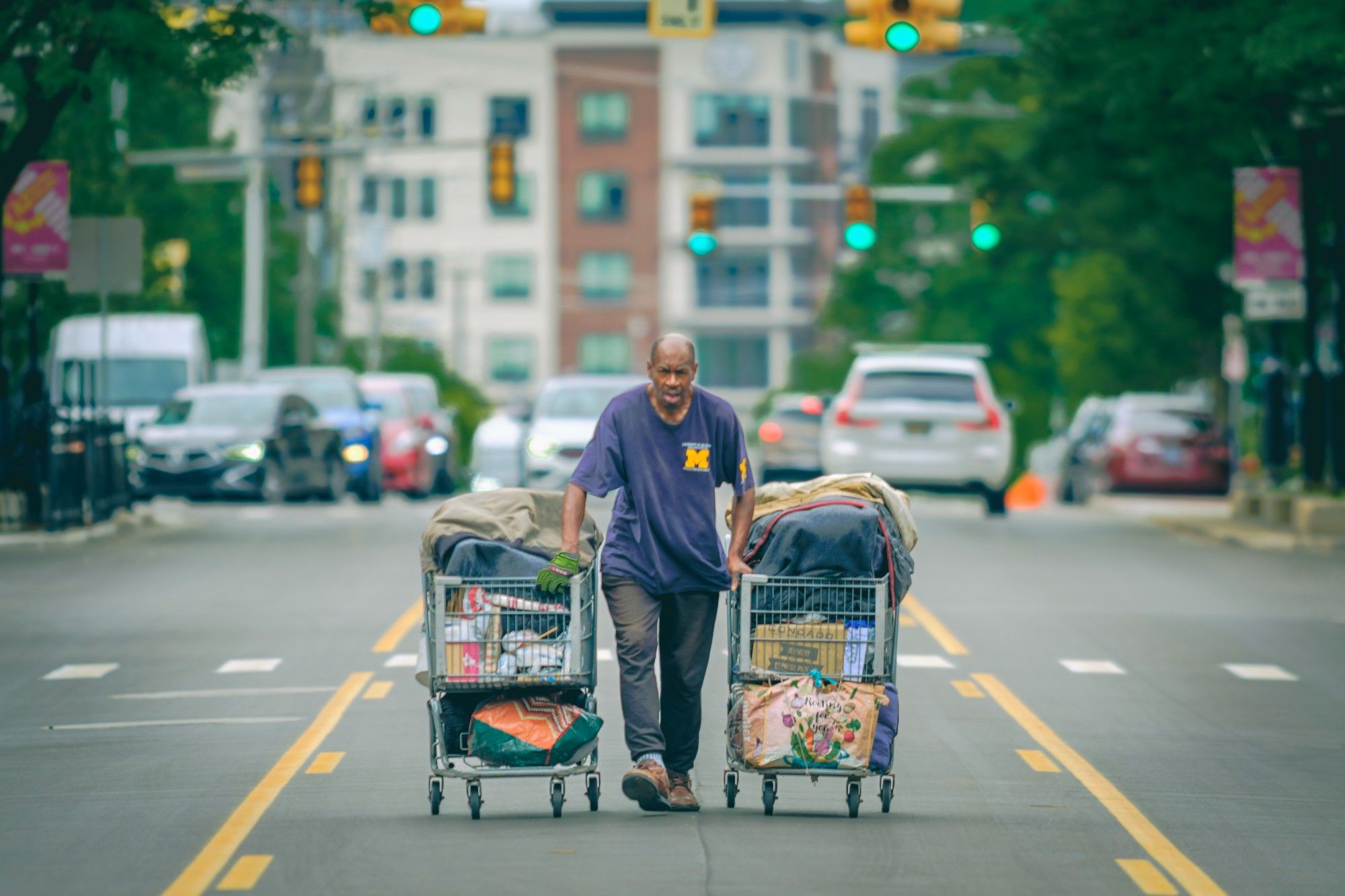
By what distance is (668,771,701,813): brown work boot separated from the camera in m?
10.1

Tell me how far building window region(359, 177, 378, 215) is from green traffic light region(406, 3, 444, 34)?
7094 cm

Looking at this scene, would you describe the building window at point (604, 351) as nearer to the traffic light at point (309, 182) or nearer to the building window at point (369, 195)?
the building window at point (369, 195)

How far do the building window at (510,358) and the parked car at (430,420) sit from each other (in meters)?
57.3

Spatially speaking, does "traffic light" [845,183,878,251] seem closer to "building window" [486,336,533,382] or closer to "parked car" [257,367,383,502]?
"parked car" [257,367,383,502]

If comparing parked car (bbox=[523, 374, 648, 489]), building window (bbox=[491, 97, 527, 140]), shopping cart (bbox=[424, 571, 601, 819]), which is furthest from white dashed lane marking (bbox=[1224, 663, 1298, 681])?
building window (bbox=[491, 97, 527, 140])

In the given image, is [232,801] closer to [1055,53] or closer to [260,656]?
[260,656]

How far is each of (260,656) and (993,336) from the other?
1938 inches

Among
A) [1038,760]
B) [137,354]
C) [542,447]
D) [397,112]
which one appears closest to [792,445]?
[137,354]

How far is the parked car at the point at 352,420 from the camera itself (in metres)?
35.0

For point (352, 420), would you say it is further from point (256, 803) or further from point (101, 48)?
point (256, 803)

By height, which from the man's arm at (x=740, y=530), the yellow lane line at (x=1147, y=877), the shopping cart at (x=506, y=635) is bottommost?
the yellow lane line at (x=1147, y=877)

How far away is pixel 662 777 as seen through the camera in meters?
9.92

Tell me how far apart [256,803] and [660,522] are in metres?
2.06

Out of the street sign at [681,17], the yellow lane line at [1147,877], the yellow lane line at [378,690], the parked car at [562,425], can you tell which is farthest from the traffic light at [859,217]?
the yellow lane line at [1147,877]
